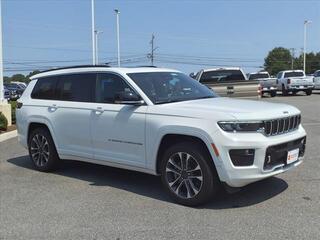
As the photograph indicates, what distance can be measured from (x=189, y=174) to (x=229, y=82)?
1526 centimetres

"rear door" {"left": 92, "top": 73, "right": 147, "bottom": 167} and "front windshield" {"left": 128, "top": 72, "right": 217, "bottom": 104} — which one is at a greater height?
"front windshield" {"left": 128, "top": 72, "right": 217, "bottom": 104}

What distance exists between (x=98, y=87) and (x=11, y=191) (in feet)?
6.47

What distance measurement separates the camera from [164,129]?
20.4 feet

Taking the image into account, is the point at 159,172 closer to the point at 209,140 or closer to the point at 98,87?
the point at 209,140

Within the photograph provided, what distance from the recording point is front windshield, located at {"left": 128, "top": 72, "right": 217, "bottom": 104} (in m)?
6.77

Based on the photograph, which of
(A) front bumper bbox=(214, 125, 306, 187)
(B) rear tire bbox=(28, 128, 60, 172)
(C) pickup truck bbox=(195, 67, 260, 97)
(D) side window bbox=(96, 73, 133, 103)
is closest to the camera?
(A) front bumper bbox=(214, 125, 306, 187)

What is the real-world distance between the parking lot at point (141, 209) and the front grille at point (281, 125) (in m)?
0.87

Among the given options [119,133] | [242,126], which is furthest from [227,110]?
[119,133]

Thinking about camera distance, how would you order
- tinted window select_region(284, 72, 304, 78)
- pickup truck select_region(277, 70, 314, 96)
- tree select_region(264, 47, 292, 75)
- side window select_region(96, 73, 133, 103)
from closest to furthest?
1. side window select_region(96, 73, 133, 103)
2. pickup truck select_region(277, 70, 314, 96)
3. tinted window select_region(284, 72, 304, 78)
4. tree select_region(264, 47, 292, 75)

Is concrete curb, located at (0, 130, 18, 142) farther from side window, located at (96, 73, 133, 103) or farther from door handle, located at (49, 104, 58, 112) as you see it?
side window, located at (96, 73, 133, 103)

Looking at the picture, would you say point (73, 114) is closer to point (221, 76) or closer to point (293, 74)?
point (221, 76)

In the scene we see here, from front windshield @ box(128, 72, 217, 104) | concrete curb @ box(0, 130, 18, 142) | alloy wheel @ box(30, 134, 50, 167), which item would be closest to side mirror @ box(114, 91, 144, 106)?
front windshield @ box(128, 72, 217, 104)

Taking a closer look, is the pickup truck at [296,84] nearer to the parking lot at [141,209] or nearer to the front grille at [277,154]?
the parking lot at [141,209]

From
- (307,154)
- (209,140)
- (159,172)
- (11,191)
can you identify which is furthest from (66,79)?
(307,154)
